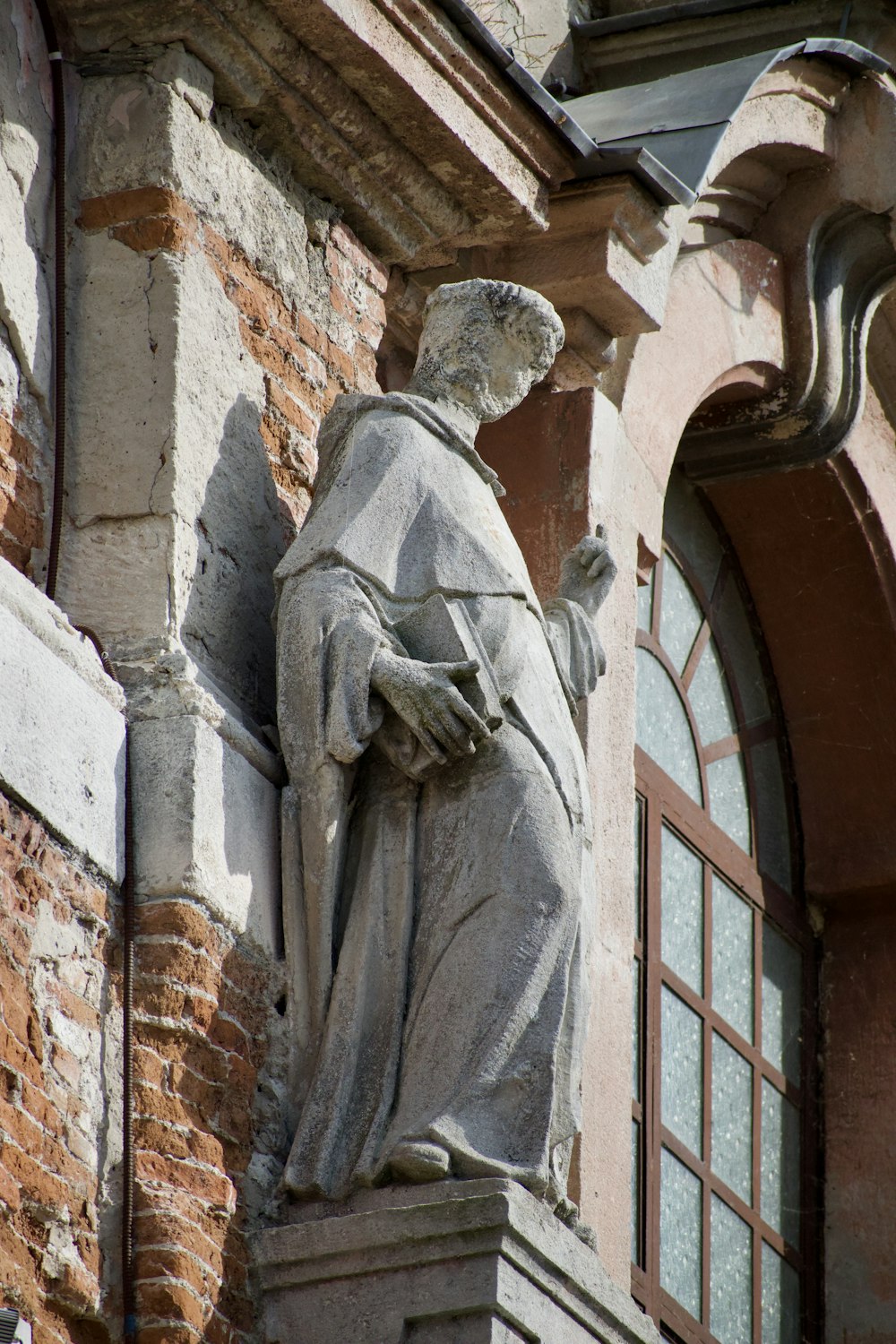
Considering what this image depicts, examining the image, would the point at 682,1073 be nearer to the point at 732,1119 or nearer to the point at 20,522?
the point at 732,1119

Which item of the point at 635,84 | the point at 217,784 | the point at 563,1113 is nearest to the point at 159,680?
the point at 217,784

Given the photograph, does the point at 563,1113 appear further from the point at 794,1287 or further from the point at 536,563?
the point at 794,1287

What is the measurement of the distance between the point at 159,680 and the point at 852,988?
159 inches

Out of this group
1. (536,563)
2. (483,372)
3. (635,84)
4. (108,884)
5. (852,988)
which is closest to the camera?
(108,884)

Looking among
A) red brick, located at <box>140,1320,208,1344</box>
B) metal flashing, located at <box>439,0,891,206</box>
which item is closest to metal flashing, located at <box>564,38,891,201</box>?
metal flashing, located at <box>439,0,891,206</box>

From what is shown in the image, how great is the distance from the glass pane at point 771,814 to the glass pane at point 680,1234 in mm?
1328

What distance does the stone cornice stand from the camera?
5773 mm

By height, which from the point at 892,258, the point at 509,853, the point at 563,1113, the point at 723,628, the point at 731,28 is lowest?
the point at 563,1113

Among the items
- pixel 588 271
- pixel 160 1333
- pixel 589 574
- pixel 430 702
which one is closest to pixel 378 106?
pixel 588 271

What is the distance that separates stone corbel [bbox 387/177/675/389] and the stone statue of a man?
1.26 metres

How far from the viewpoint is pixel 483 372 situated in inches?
229

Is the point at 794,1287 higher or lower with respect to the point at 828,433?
lower

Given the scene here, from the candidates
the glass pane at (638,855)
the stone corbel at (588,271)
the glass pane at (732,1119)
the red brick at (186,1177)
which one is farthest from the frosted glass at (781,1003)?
the red brick at (186,1177)

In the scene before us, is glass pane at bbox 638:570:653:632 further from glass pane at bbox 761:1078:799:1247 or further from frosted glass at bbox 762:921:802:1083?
glass pane at bbox 761:1078:799:1247
